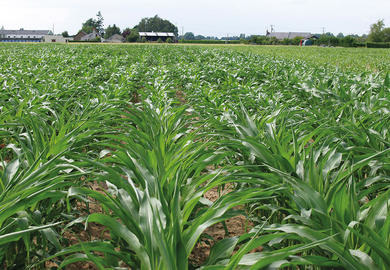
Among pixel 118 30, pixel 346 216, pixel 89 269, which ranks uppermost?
pixel 118 30

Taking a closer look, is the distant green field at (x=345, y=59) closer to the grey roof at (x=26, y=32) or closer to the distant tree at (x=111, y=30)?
the distant tree at (x=111, y=30)

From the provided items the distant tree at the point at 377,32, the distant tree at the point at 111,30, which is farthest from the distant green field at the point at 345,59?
the distant tree at the point at 111,30

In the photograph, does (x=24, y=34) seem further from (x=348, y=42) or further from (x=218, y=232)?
(x=218, y=232)

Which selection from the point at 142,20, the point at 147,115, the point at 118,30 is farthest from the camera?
the point at 142,20

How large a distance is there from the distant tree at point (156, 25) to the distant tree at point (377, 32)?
64037 mm

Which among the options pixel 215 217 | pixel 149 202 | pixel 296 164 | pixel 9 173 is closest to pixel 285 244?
pixel 296 164

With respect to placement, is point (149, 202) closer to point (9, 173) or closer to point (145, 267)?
point (145, 267)

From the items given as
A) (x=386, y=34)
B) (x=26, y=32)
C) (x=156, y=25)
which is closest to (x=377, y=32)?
(x=386, y=34)

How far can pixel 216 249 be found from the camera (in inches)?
49.5

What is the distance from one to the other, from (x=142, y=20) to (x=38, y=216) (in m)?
124

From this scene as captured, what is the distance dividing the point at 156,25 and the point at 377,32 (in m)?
69.6

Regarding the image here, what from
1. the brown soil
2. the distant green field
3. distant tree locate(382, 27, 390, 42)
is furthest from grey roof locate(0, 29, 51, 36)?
the brown soil

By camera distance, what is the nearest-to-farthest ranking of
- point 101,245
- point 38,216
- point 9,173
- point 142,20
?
point 101,245 → point 38,216 → point 9,173 → point 142,20

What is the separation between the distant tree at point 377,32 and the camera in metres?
80.4
